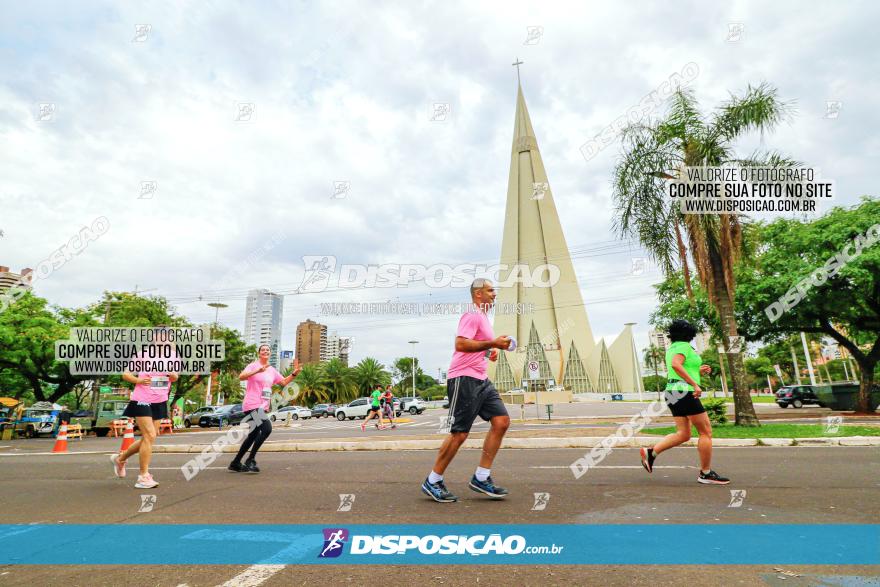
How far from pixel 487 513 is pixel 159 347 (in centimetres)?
511

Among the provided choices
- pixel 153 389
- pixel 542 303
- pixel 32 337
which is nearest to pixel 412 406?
pixel 32 337

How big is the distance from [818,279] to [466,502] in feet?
62.3

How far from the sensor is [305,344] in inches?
3910

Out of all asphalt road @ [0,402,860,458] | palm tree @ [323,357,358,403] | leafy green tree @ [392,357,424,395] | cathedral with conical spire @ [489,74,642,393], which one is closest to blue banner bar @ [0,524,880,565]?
asphalt road @ [0,402,860,458]

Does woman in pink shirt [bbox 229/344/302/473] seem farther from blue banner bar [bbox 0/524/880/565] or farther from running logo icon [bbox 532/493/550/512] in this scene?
running logo icon [bbox 532/493/550/512]

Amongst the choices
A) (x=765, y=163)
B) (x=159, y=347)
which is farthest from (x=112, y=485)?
(x=765, y=163)

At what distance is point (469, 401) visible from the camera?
4.37 meters

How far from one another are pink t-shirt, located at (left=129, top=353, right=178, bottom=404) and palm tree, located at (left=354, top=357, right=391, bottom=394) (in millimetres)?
59668

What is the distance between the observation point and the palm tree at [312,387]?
61156 mm

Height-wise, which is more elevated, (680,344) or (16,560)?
(680,344)

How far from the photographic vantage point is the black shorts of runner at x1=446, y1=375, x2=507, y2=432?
432 cm

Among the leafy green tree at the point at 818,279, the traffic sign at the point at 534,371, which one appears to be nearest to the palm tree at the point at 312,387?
the traffic sign at the point at 534,371

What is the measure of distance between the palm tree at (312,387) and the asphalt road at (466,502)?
181ft

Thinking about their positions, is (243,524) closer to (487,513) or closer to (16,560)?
(16,560)
